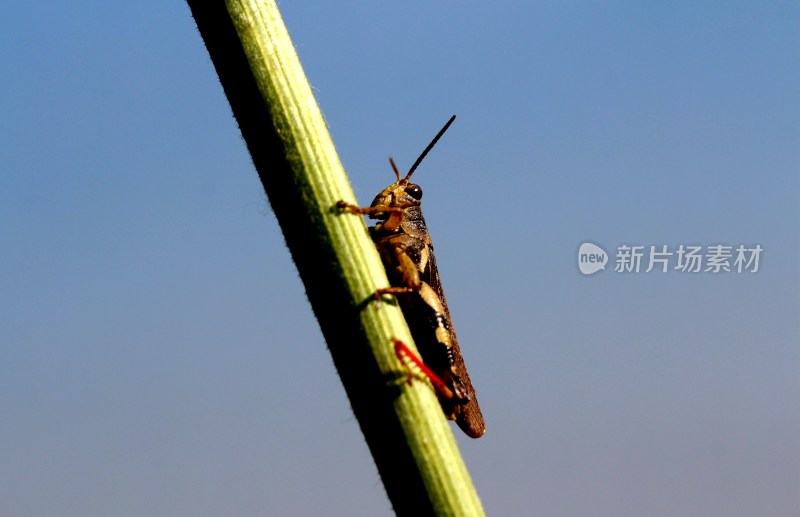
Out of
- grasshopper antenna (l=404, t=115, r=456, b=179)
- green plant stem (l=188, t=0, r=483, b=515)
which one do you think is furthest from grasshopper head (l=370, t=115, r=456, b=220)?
green plant stem (l=188, t=0, r=483, b=515)

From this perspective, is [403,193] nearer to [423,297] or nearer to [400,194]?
[400,194]

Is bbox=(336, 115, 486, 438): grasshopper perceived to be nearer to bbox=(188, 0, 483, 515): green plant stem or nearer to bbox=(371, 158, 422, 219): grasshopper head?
bbox=(371, 158, 422, 219): grasshopper head

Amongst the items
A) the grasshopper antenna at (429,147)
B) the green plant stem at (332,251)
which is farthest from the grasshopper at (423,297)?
the green plant stem at (332,251)

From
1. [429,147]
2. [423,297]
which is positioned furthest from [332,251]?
[429,147]

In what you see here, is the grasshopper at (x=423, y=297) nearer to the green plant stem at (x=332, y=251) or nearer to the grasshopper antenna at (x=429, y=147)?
the grasshopper antenna at (x=429, y=147)

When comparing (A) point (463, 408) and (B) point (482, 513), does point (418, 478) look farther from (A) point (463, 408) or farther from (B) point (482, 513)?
(A) point (463, 408)

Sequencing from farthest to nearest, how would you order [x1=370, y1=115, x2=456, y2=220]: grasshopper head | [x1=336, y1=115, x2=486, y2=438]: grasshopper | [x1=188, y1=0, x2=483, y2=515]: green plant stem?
1. [x1=370, y1=115, x2=456, y2=220]: grasshopper head
2. [x1=336, y1=115, x2=486, y2=438]: grasshopper
3. [x1=188, y1=0, x2=483, y2=515]: green plant stem
